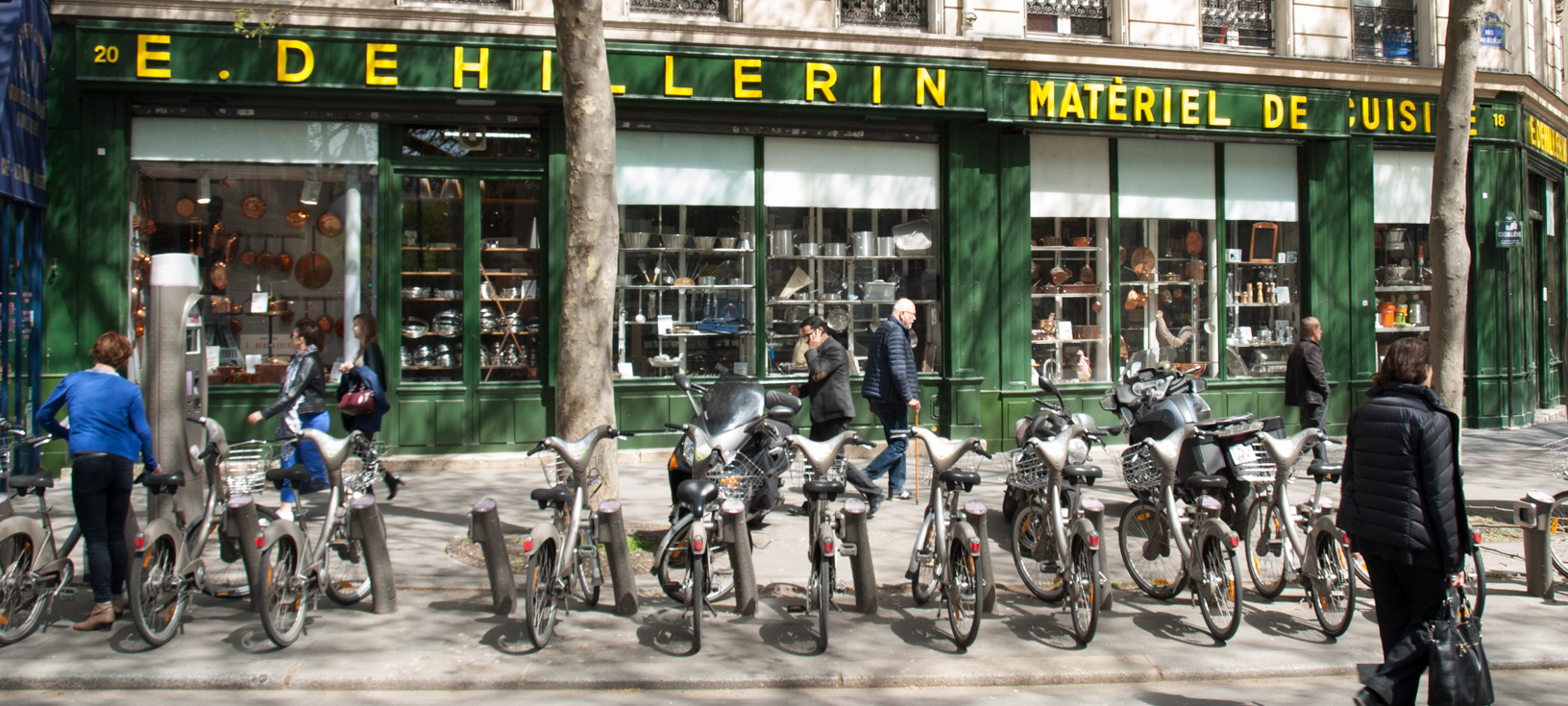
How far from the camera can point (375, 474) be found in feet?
20.8

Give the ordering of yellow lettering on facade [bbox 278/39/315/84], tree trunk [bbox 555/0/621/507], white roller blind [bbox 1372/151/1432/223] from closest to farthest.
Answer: tree trunk [bbox 555/0/621/507] < yellow lettering on facade [bbox 278/39/315/84] < white roller blind [bbox 1372/151/1432/223]

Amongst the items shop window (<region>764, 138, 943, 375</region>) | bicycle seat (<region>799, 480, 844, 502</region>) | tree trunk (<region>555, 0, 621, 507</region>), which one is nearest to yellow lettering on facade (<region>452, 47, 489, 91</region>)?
shop window (<region>764, 138, 943, 375</region>)

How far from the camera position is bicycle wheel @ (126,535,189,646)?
526cm

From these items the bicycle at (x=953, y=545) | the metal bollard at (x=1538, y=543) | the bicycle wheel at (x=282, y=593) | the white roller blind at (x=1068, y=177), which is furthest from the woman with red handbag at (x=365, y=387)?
the metal bollard at (x=1538, y=543)

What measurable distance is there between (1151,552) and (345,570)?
487 centimetres

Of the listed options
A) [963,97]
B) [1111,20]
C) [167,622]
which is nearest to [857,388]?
[963,97]

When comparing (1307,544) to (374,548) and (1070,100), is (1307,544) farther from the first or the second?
(1070,100)

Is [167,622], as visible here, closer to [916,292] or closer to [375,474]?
[375,474]

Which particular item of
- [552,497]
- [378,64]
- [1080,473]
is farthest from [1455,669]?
[378,64]

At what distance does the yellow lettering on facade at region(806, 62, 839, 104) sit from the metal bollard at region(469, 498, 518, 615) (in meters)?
7.26

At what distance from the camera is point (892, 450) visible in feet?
30.3

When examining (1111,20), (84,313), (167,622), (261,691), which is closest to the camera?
(261,691)

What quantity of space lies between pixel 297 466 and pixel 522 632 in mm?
1534

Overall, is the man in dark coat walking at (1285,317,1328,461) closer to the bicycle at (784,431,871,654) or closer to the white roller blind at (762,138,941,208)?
the white roller blind at (762,138,941,208)
